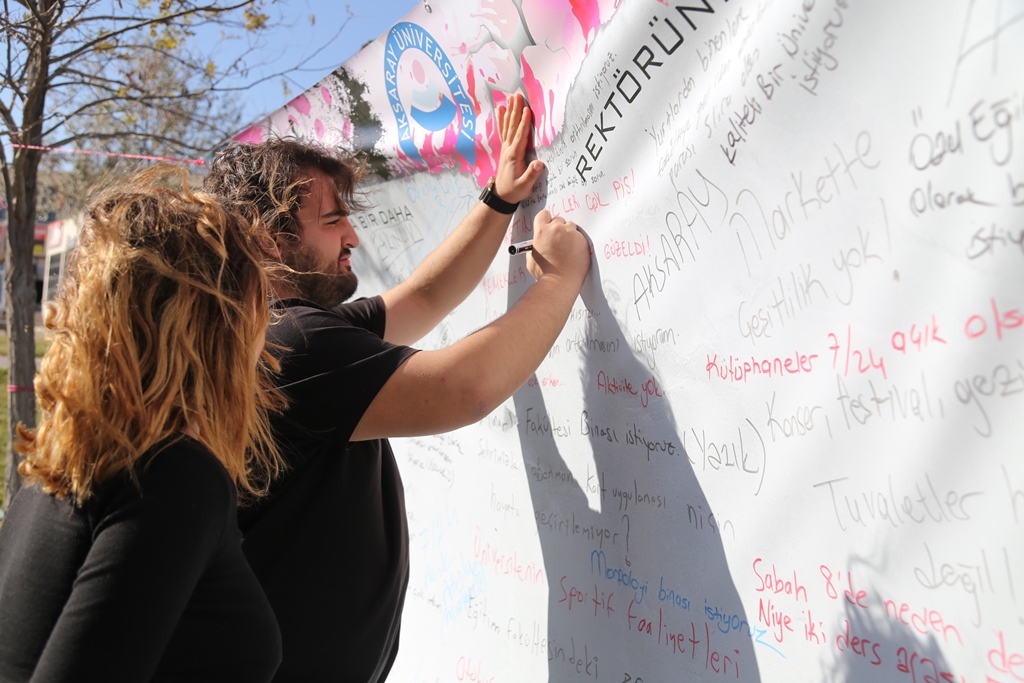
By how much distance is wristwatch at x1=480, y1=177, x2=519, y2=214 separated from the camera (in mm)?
2094

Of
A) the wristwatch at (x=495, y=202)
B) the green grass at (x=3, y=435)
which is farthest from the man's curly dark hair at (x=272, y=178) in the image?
the green grass at (x=3, y=435)

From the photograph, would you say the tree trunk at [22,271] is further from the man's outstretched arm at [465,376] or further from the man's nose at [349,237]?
the man's outstretched arm at [465,376]

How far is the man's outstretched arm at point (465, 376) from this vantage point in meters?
1.54

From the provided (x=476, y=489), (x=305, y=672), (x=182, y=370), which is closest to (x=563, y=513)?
(x=476, y=489)

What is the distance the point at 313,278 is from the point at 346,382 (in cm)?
46

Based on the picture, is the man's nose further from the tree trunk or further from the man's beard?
the tree trunk

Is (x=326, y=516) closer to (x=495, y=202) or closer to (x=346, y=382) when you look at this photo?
(x=346, y=382)

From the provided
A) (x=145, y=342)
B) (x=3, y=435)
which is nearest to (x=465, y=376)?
(x=145, y=342)

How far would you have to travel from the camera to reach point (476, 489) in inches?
93.2

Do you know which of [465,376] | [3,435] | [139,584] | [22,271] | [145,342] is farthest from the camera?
[3,435]

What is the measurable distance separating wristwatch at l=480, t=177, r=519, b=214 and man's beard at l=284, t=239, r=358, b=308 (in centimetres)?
44

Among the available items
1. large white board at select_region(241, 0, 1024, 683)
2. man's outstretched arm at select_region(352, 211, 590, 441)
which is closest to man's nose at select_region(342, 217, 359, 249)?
large white board at select_region(241, 0, 1024, 683)

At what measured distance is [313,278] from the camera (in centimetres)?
194

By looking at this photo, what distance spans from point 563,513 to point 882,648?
88 centimetres
